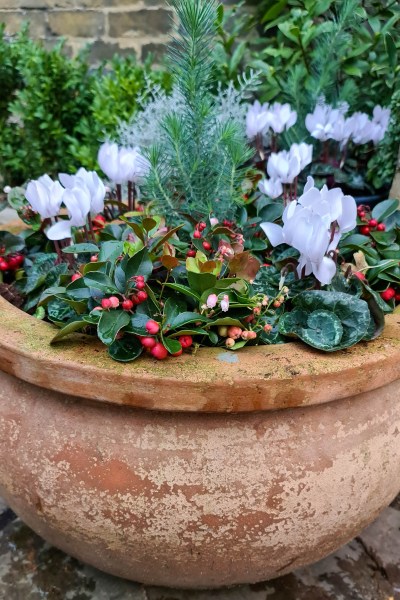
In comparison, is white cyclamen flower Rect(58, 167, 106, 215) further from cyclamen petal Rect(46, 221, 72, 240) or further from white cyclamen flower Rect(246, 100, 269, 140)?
white cyclamen flower Rect(246, 100, 269, 140)

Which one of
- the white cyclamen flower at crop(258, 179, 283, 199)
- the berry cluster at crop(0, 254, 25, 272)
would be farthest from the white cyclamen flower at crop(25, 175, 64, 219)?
the white cyclamen flower at crop(258, 179, 283, 199)

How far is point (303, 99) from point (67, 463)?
6.14 feet

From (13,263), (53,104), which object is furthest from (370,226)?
(53,104)

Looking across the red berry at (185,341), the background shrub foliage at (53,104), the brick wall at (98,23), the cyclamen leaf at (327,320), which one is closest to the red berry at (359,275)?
the cyclamen leaf at (327,320)

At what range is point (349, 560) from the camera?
1.58 meters

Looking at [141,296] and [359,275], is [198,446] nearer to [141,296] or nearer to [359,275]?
[141,296]

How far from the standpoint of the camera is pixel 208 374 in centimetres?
105

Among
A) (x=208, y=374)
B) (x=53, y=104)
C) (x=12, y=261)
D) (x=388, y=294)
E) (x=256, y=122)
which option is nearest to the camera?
(x=208, y=374)

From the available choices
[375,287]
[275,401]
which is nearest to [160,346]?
[275,401]

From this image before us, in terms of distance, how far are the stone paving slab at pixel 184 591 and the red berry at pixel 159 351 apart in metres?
0.69

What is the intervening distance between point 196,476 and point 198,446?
0.06 m

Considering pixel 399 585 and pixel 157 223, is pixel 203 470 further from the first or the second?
pixel 399 585

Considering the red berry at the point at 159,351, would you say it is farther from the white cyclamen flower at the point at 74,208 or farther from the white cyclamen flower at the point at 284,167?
the white cyclamen flower at the point at 284,167

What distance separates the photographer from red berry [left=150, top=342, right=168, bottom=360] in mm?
1088
